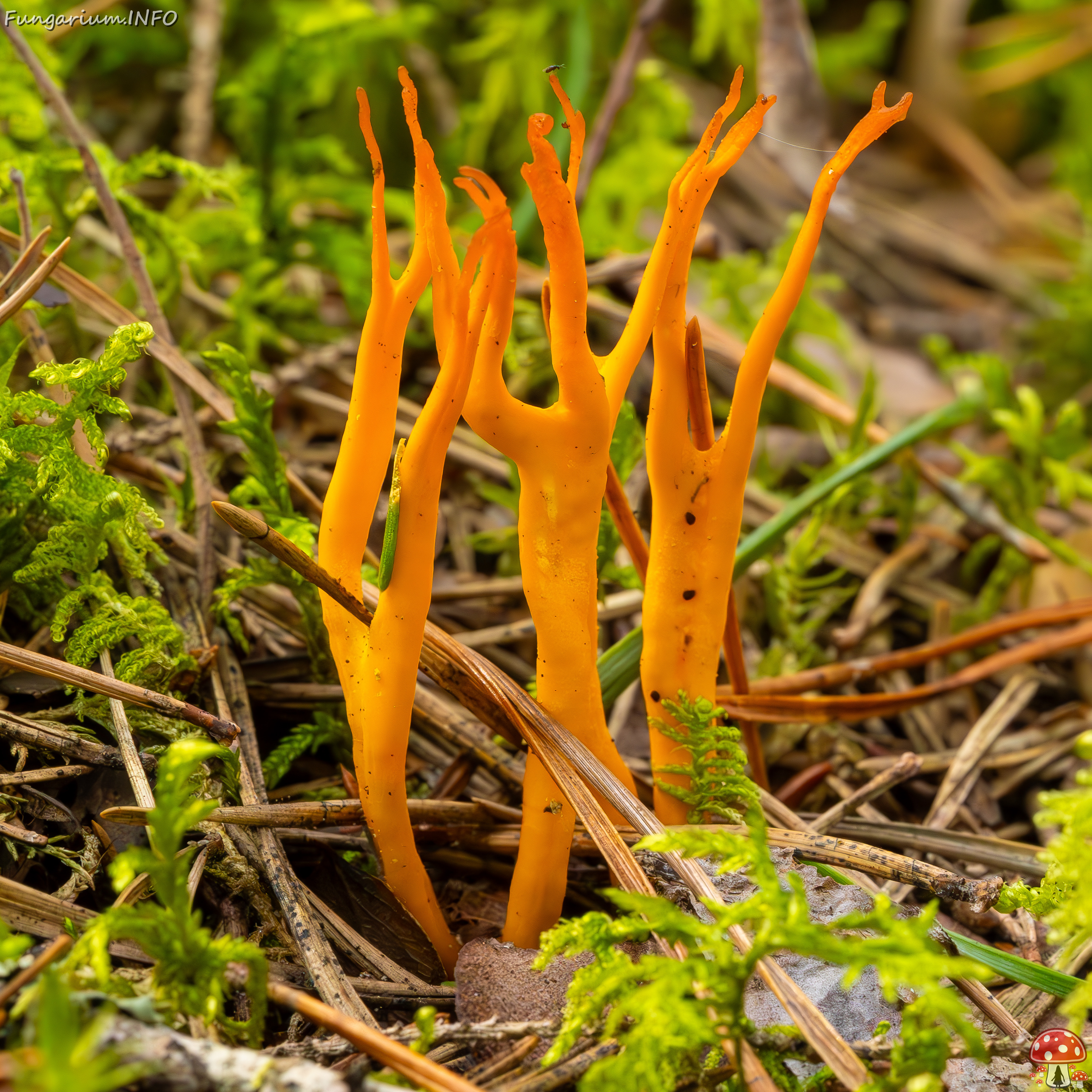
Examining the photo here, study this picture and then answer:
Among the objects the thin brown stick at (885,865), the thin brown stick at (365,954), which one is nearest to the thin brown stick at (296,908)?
the thin brown stick at (365,954)

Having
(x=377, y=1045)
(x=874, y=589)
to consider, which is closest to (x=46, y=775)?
(x=377, y=1045)

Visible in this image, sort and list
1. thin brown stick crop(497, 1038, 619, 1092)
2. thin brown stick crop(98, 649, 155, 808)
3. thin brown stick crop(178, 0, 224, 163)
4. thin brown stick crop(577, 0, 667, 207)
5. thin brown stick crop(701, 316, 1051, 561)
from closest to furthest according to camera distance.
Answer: thin brown stick crop(497, 1038, 619, 1092) < thin brown stick crop(98, 649, 155, 808) < thin brown stick crop(701, 316, 1051, 561) < thin brown stick crop(577, 0, 667, 207) < thin brown stick crop(178, 0, 224, 163)

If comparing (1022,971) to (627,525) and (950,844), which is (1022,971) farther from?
(627,525)

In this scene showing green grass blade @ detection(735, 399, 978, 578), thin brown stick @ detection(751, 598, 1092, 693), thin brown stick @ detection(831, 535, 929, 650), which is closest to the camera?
green grass blade @ detection(735, 399, 978, 578)

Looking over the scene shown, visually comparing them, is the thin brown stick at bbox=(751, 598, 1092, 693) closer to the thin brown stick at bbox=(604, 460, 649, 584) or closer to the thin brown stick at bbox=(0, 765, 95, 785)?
the thin brown stick at bbox=(604, 460, 649, 584)

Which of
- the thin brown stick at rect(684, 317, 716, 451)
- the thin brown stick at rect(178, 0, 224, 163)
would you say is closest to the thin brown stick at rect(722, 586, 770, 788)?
the thin brown stick at rect(684, 317, 716, 451)

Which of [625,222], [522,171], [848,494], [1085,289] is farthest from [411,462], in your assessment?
[1085,289]

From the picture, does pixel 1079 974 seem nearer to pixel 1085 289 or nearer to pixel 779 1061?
pixel 779 1061
